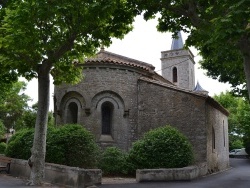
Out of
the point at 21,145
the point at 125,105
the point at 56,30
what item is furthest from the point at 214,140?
the point at 56,30

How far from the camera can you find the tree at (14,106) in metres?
36.4

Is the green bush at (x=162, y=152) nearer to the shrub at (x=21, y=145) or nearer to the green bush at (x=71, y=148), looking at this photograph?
the green bush at (x=71, y=148)

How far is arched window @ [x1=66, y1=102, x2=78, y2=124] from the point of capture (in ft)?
65.1

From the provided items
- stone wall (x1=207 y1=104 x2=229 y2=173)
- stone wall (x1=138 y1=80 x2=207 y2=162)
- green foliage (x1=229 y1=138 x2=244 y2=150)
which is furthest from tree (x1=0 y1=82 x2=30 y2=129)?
green foliage (x1=229 y1=138 x2=244 y2=150)

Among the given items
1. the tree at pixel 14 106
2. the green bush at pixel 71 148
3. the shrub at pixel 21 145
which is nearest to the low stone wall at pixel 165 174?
the green bush at pixel 71 148

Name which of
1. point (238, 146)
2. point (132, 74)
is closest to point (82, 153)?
point (132, 74)

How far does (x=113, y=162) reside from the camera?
16.7 m

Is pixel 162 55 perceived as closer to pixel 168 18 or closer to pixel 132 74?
pixel 132 74

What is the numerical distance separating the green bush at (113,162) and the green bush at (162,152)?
2.00 feet

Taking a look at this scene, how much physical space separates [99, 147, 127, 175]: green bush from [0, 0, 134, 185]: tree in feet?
17.8

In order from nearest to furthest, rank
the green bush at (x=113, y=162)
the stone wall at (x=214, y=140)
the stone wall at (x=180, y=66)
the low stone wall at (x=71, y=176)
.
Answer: the low stone wall at (x=71, y=176), the green bush at (x=113, y=162), the stone wall at (x=214, y=140), the stone wall at (x=180, y=66)

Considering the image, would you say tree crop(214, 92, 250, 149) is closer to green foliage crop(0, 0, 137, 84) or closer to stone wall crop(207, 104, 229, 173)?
stone wall crop(207, 104, 229, 173)

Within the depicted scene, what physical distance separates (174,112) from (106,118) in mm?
4299

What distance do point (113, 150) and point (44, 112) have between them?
588 centimetres
